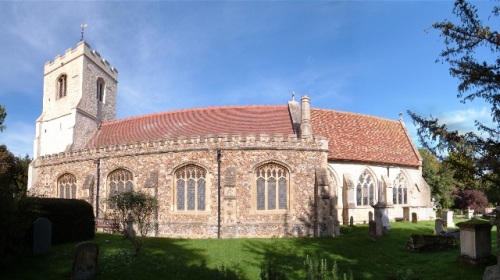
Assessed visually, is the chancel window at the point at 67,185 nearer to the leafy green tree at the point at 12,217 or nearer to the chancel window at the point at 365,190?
the leafy green tree at the point at 12,217

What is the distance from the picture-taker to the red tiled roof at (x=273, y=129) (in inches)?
847

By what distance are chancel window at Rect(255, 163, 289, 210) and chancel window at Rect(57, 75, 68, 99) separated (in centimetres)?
2006

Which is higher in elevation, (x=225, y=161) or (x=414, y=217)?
(x=225, y=161)

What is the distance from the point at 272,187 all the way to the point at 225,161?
2750mm

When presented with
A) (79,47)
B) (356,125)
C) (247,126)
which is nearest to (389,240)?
(247,126)

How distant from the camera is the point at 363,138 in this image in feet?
82.1

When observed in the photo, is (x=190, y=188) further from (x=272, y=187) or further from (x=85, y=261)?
(x=85, y=261)

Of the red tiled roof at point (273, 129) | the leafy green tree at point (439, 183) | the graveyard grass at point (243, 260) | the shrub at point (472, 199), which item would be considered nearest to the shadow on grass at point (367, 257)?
the graveyard grass at point (243, 260)

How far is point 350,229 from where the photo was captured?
19.3m

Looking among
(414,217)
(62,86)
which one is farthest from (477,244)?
(62,86)

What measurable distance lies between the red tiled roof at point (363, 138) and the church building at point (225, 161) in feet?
0.34

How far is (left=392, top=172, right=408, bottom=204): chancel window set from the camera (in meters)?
25.3

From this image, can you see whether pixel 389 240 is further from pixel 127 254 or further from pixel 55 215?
pixel 55 215

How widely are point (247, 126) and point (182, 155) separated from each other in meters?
5.19
